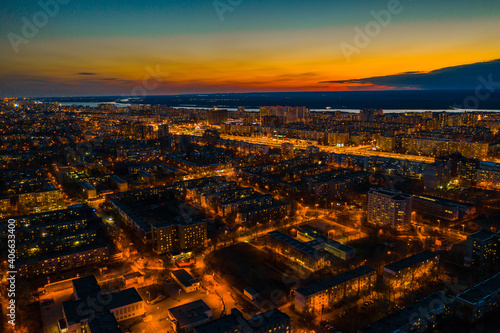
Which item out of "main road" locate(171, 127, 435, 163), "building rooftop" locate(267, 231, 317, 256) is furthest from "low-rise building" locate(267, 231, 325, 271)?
"main road" locate(171, 127, 435, 163)

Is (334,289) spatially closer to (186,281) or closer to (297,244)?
(297,244)

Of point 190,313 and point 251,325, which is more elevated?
point 251,325

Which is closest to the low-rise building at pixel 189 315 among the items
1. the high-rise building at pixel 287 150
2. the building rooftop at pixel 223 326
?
the building rooftop at pixel 223 326

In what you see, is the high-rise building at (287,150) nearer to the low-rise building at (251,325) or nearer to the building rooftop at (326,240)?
the building rooftop at (326,240)

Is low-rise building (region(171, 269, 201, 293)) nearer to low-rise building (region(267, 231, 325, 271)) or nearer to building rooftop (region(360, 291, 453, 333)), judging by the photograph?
low-rise building (region(267, 231, 325, 271))

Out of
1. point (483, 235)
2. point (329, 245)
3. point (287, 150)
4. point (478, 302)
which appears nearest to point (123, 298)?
point (329, 245)

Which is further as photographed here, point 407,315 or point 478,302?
point 478,302
